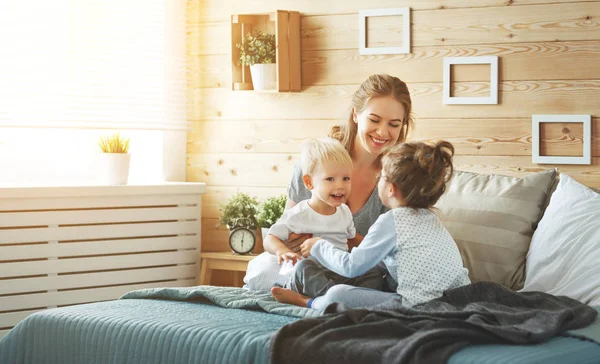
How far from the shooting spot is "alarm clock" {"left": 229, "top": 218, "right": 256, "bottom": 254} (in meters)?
3.80

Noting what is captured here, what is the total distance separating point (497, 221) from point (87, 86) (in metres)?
2.01

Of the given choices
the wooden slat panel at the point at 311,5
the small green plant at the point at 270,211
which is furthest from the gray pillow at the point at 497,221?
the small green plant at the point at 270,211

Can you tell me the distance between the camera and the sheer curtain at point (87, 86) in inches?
145

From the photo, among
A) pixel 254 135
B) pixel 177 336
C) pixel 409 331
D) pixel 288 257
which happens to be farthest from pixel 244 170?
pixel 409 331

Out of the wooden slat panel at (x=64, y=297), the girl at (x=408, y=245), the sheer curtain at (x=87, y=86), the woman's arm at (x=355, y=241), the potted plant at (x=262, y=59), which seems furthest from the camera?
the potted plant at (x=262, y=59)

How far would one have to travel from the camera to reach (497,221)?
9.20ft

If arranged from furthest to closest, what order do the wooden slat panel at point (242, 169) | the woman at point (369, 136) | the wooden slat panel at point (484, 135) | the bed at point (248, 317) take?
the wooden slat panel at point (242, 169) < the wooden slat panel at point (484, 135) < the woman at point (369, 136) < the bed at point (248, 317)

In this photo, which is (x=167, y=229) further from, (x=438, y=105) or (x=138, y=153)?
(x=438, y=105)

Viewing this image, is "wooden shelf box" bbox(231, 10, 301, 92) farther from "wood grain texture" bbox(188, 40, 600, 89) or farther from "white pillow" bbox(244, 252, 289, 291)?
"white pillow" bbox(244, 252, 289, 291)

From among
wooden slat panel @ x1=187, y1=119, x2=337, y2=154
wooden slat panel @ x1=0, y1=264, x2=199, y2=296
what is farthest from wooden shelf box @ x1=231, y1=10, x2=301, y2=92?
wooden slat panel @ x1=0, y1=264, x2=199, y2=296

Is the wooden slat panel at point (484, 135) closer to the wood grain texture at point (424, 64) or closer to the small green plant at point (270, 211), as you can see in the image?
the wood grain texture at point (424, 64)

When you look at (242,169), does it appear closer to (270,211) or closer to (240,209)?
(240,209)

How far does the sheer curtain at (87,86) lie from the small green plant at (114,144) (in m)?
0.09

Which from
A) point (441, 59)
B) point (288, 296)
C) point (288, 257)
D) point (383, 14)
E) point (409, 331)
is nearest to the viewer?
point (409, 331)
